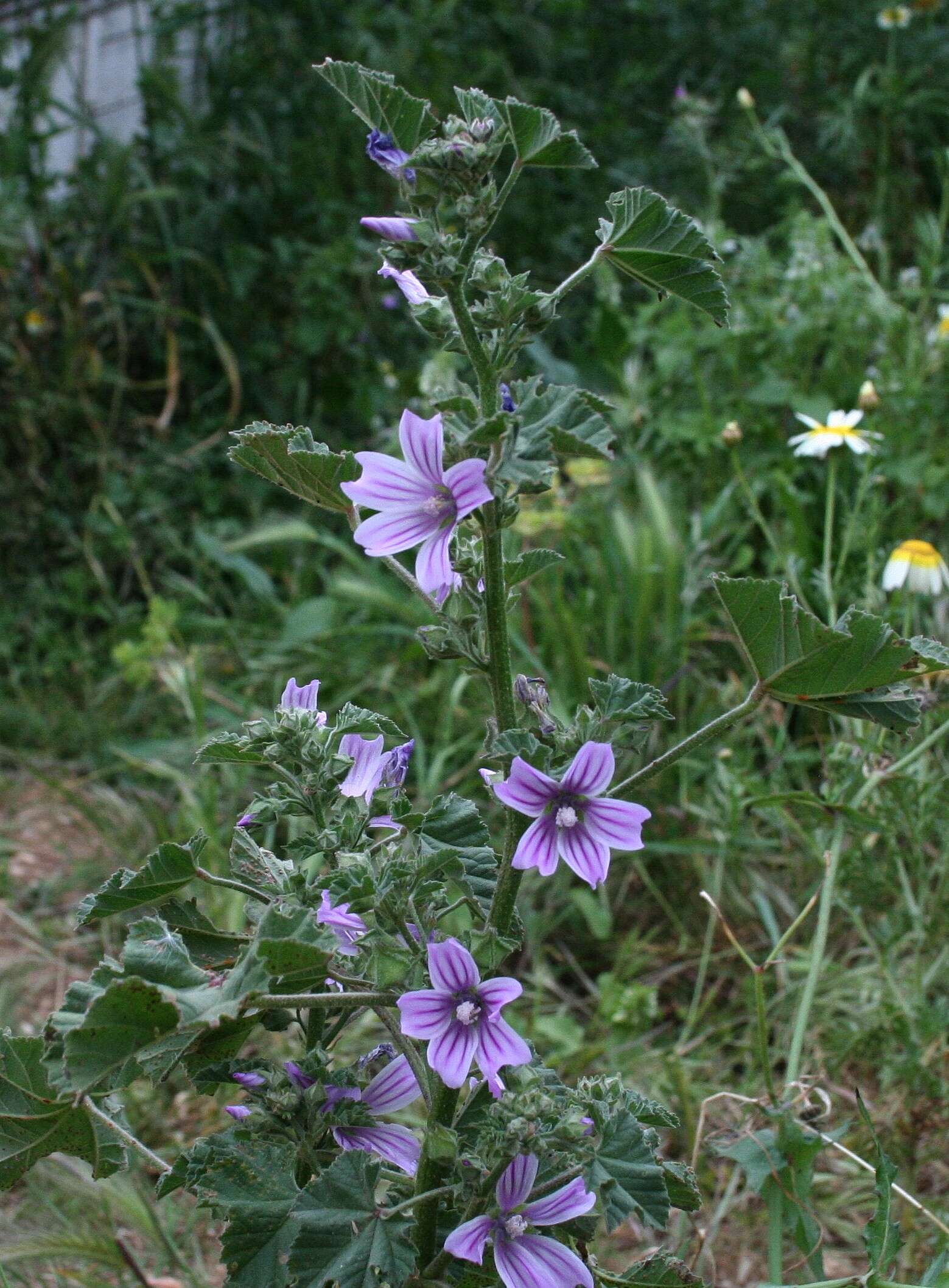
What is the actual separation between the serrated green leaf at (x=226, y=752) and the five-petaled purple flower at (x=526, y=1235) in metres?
0.35

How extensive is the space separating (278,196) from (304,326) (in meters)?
0.60

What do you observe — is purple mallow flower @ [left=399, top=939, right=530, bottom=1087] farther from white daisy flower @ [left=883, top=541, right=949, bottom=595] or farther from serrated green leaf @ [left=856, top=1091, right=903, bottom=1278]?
white daisy flower @ [left=883, top=541, right=949, bottom=595]

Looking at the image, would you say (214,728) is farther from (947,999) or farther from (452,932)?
(947,999)

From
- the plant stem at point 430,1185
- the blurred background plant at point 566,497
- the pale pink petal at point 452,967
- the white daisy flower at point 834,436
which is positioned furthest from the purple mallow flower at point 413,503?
the white daisy flower at point 834,436

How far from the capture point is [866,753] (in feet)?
5.19

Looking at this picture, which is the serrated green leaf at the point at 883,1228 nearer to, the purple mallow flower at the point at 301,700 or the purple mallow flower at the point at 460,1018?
the purple mallow flower at the point at 460,1018

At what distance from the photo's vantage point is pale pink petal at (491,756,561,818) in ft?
2.58

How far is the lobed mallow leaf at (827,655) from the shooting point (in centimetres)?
81

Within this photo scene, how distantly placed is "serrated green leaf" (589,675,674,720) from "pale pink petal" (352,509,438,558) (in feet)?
0.50

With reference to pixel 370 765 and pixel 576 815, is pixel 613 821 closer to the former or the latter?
pixel 576 815

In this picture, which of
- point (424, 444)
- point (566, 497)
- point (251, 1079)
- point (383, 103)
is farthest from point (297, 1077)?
point (566, 497)

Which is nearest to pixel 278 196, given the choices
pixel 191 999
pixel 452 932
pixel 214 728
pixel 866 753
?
pixel 214 728

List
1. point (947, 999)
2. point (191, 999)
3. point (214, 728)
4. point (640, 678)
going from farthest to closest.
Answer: point (214, 728)
point (640, 678)
point (947, 999)
point (191, 999)

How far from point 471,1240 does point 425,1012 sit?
0.54 feet
